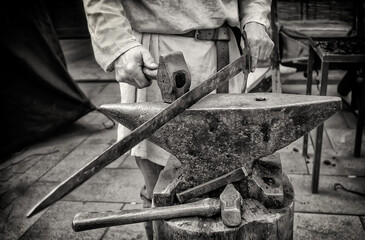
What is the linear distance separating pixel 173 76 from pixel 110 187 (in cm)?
207


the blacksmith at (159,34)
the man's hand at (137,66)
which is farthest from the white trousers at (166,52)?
the man's hand at (137,66)

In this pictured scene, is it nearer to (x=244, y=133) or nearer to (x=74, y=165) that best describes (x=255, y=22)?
(x=244, y=133)

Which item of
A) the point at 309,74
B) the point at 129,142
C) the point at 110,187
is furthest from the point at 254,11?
the point at 110,187

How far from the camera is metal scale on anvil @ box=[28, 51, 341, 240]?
1.12m

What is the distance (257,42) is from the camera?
1.50 meters

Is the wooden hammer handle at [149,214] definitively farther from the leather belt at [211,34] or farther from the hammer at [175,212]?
the leather belt at [211,34]

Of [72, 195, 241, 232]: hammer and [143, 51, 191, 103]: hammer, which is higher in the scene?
[143, 51, 191, 103]: hammer

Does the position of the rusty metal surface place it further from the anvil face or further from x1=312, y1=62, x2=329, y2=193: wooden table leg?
x1=312, y1=62, x2=329, y2=193: wooden table leg

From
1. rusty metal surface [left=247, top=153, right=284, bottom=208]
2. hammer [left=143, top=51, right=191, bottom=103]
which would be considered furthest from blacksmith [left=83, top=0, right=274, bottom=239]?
rusty metal surface [left=247, top=153, right=284, bottom=208]

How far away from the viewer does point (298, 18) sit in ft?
16.5

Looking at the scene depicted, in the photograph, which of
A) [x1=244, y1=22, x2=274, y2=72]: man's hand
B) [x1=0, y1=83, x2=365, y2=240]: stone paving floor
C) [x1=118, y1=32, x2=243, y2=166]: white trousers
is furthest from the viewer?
[x1=0, y1=83, x2=365, y2=240]: stone paving floor

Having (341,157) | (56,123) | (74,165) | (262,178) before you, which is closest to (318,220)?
(341,157)

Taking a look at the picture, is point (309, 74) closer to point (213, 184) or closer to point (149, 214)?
point (213, 184)

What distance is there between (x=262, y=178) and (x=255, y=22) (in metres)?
0.73
